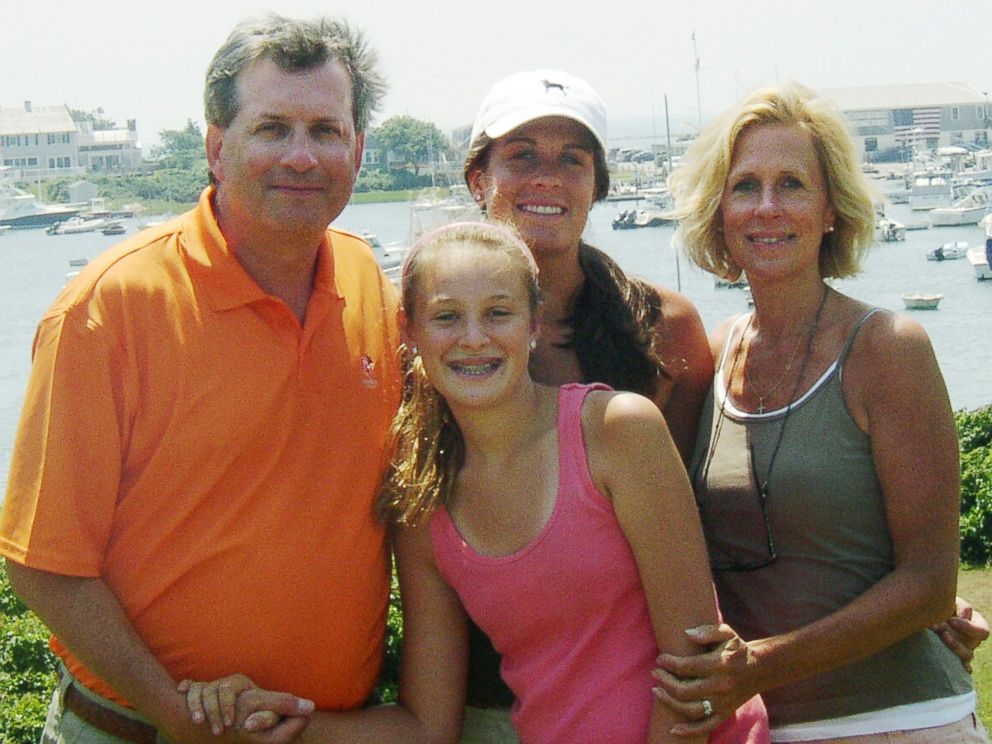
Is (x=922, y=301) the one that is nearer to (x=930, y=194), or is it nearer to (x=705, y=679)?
(x=930, y=194)

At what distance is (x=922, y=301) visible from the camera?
38438mm

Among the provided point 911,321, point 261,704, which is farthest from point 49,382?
point 911,321

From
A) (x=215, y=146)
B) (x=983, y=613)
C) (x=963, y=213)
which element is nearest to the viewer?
(x=215, y=146)

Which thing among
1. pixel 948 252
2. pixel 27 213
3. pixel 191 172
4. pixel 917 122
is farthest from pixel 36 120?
pixel 948 252

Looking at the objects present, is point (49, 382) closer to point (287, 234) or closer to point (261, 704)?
point (287, 234)

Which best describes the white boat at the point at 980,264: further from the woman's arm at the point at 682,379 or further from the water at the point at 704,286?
the woman's arm at the point at 682,379

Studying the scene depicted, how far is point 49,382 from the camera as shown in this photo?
2936mm

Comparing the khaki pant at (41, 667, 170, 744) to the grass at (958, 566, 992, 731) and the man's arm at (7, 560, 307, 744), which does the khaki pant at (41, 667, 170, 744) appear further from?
the grass at (958, 566, 992, 731)

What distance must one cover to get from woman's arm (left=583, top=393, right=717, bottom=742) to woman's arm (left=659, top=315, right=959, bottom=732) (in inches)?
9.1

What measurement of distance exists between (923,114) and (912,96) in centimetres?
673

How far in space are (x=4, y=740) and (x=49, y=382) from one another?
296 centimetres

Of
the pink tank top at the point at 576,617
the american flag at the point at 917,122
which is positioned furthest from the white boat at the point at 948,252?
the american flag at the point at 917,122

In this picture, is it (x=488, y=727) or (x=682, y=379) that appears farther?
(x=682, y=379)

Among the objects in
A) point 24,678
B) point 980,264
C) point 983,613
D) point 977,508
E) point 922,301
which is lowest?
point 922,301
